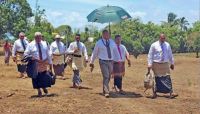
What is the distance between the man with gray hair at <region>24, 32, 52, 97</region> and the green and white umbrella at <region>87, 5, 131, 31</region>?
1.91 m

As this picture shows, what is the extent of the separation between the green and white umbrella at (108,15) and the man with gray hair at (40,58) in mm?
1908

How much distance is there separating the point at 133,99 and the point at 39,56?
280cm

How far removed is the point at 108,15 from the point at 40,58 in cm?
244

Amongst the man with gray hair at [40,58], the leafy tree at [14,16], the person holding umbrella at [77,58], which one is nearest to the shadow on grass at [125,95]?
the person holding umbrella at [77,58]

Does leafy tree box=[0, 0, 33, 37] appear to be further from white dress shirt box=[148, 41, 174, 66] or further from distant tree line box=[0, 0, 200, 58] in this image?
white dress shirt box=[148, 41, 174, 66]

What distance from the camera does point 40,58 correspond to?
1352 centimetres

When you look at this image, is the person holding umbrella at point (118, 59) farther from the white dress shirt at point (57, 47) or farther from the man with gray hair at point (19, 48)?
the man with gray hair at point (19, 48)

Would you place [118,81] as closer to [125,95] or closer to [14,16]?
→ [125,95]

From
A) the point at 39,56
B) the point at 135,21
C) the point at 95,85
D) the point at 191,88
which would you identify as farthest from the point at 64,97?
the point at 135,21

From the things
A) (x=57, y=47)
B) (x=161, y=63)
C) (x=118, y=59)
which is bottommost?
(x=161, y=63)

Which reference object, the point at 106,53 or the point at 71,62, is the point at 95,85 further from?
the point at 106,53

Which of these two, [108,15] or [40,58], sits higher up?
[108,15]

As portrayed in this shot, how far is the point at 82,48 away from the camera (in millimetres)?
16109

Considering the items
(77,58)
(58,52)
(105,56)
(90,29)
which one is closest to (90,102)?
(105,56)
